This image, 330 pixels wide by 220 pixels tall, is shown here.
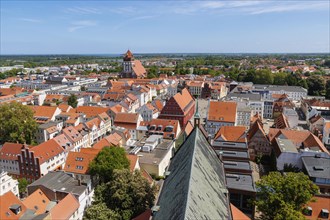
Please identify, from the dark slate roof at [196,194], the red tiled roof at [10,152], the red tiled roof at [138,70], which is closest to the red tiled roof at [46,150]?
the red tiled roof at [10,152]

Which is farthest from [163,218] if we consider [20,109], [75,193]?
→ [20,109]

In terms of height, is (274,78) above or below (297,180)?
above

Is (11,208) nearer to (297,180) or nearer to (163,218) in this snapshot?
(163,218)

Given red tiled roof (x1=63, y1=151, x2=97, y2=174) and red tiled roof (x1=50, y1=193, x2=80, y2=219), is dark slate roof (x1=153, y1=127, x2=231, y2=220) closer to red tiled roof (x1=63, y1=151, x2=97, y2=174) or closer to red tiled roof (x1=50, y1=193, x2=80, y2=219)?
red tiled roof (x1=50, y1=193, x2=80, y2=219)

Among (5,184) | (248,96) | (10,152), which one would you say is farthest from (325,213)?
(248,96)

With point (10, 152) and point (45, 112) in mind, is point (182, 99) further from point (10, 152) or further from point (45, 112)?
point (10, 152)

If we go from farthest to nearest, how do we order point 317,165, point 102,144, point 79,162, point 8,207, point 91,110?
point 91,110 < point 102,144 < point 79,162 < point 317,165 < point 8,207
